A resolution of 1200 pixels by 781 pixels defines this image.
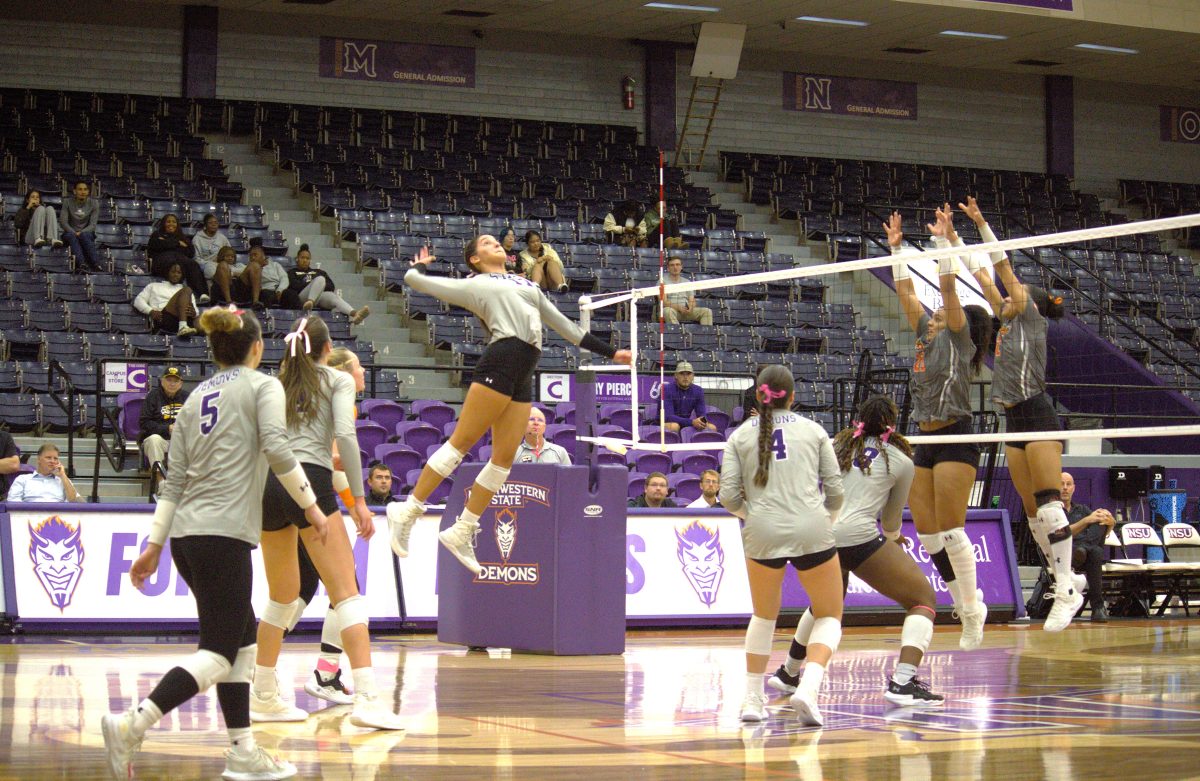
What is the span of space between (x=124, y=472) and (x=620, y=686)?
276 inches

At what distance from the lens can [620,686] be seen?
798 cm

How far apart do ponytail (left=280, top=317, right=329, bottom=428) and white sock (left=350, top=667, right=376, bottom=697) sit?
1.09 m

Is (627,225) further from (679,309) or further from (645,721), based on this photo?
(645,721)

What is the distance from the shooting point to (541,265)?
17.0 m

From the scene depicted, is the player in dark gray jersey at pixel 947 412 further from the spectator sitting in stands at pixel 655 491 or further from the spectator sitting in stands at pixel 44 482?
the spectator sitting in stands at pixel 44 482

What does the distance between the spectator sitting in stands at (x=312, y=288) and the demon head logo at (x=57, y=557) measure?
629 cm

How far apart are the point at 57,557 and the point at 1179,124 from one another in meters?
25.6

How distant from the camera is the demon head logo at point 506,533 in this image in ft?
33.4

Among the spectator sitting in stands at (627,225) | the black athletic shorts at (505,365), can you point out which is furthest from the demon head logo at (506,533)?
the spectator sitting in stands at (627,225)

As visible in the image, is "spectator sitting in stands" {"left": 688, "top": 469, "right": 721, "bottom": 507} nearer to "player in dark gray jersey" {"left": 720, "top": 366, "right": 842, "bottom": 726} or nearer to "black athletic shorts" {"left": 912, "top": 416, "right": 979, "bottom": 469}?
"black athletic shorts" {"left": 912, "top": 416, "right": 979, "bottom": 469}

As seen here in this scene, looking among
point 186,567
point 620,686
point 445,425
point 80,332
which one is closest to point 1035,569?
point 445,425

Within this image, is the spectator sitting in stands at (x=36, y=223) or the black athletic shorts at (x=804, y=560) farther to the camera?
the spectator sitting in stands at (x=36, y=223)

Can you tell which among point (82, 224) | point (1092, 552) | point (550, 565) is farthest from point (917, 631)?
point (82, 224)

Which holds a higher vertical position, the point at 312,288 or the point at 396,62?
the point at 396,62
